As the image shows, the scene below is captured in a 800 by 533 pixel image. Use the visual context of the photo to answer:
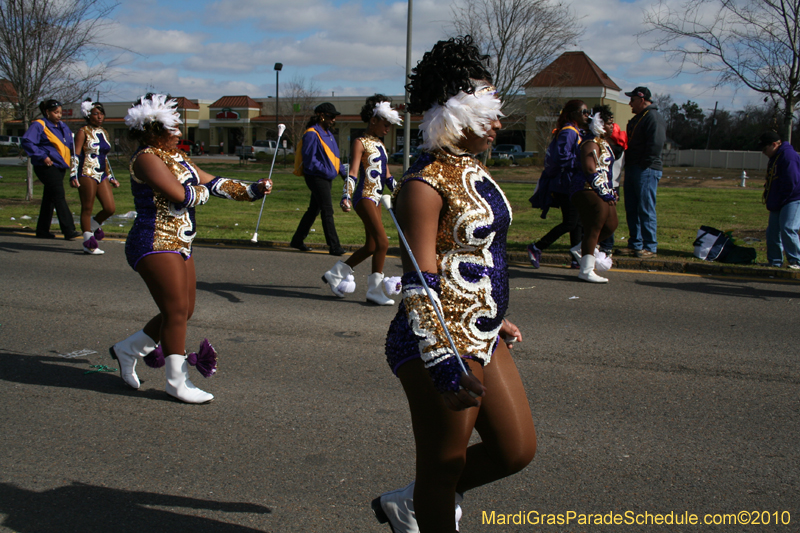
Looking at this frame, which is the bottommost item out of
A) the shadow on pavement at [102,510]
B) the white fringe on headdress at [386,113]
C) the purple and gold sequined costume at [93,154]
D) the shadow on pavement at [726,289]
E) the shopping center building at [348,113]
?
the shadow on pavement at [102,510]

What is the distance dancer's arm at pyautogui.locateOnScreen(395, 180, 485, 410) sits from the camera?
2.06 metres

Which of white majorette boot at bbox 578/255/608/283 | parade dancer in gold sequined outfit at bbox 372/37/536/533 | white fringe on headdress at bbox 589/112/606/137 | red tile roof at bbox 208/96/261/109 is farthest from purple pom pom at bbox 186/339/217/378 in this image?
red tile roof at bbox 208/96/261/109

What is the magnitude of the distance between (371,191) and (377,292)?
1043 millimetres

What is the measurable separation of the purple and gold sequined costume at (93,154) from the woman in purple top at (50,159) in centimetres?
82

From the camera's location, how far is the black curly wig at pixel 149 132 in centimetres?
425

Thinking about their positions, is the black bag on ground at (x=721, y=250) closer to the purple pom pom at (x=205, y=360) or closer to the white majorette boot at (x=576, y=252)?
the white majorette boot at (x=576, y=252)

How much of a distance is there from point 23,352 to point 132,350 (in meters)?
1.46

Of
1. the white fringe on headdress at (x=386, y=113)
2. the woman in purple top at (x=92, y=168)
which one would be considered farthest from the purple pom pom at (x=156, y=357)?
the woman in purple top at (x=92, y=168)

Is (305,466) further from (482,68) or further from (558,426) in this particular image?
(482,68)

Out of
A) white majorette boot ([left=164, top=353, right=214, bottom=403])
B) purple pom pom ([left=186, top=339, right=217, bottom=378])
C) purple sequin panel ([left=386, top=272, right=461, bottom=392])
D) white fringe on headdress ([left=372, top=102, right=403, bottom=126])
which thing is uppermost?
white fringe on headdress ([left=372, top=102, right=403, bottom=126])

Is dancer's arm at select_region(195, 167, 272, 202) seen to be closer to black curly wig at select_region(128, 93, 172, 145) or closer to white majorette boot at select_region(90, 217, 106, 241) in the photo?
black curly wig at select_region(128, 93, 172, 145)

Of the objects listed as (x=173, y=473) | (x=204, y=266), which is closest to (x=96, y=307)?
(x=204, y=266)

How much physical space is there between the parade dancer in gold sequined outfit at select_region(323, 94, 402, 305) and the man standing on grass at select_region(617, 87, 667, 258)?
174 inches

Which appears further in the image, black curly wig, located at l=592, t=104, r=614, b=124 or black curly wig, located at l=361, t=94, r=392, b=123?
black curly wig, located at l=592, t=104, r=614, b=124
